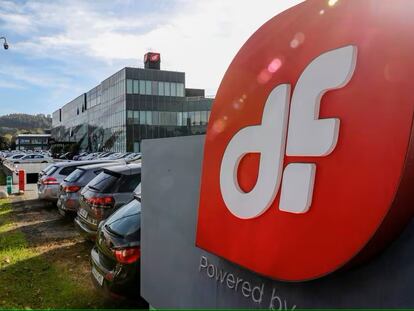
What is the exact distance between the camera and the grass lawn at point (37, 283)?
5.15 meters

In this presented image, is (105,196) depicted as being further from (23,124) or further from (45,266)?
(23,124)

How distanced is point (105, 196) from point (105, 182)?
0.36 m

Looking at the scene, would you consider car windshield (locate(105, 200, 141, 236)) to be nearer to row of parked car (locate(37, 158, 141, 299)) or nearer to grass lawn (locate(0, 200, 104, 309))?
row of parked car (locate(37, 158, 141, 299))

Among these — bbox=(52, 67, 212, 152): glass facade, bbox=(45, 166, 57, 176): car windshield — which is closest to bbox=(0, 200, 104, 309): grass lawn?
bbox=(45, 166, 57, 176): car windshield

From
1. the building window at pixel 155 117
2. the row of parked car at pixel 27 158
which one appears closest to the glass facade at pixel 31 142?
the building window at pixel 155 117

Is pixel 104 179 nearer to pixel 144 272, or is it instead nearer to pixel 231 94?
pixel 144 272

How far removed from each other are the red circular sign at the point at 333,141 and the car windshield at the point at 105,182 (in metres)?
4.71

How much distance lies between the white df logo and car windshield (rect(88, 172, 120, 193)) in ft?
16.3

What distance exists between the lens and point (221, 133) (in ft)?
9.89

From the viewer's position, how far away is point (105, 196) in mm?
7152

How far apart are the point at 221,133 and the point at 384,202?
4.78ft

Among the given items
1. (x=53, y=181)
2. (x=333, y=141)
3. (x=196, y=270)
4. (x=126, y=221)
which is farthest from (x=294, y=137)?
(x=53, y=181)

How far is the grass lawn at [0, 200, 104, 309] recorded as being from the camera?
16.9 ft

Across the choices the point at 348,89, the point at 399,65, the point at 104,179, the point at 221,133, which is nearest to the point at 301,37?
the point at 348,89
